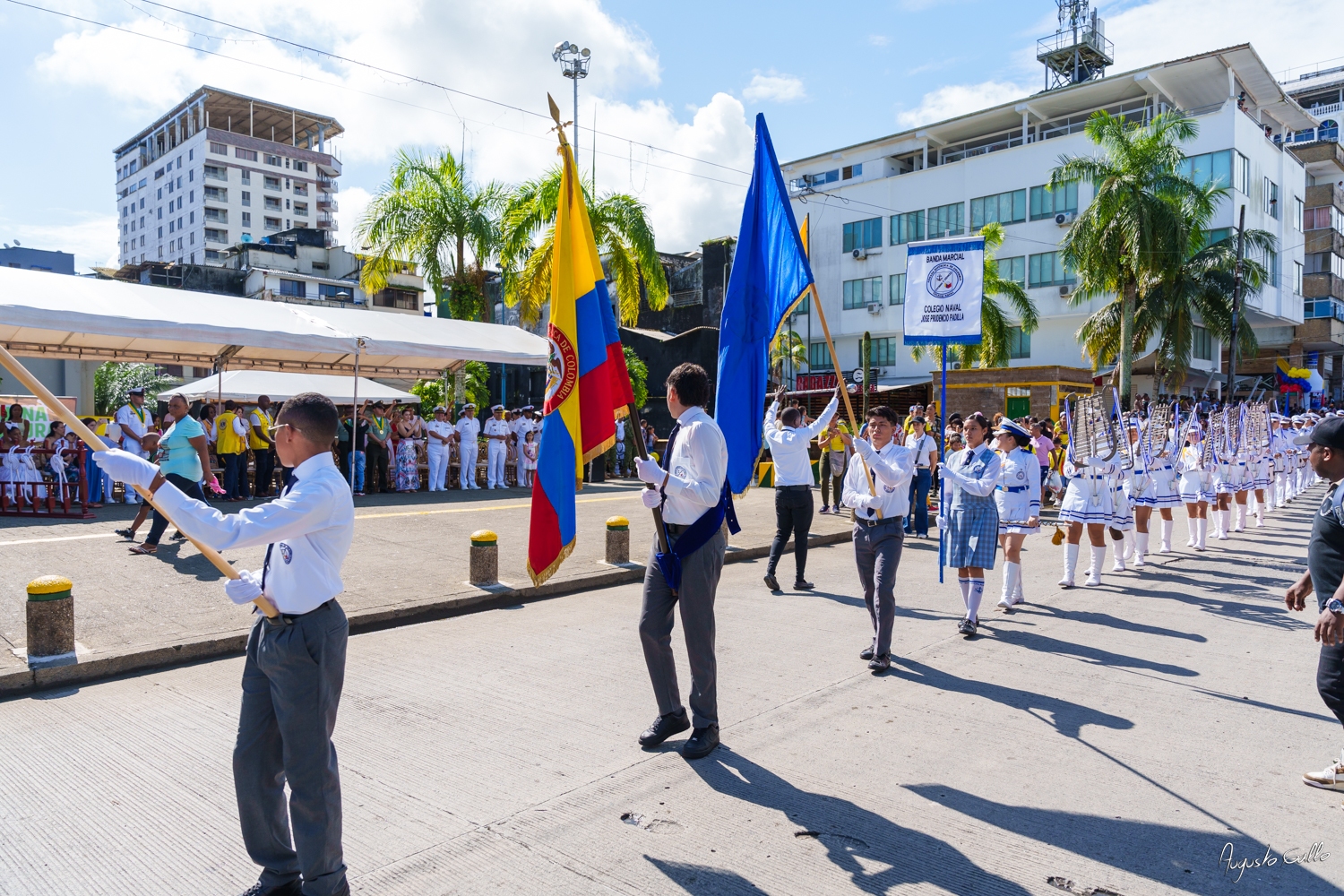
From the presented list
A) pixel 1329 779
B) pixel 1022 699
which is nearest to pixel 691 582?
pixel 1022 699

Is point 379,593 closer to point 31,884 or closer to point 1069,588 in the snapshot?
point 31,884

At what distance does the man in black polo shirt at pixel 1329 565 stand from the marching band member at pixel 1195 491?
993 cm

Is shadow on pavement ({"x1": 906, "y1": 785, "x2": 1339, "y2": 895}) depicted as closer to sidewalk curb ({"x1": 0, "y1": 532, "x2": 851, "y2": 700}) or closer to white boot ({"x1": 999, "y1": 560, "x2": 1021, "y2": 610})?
white boot ({"x1": 999, "y1": 560, "x2": 1021, "y2": 610})

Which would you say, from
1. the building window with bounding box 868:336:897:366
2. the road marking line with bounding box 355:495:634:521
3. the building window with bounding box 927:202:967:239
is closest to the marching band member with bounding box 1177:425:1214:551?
the road marking line with bounding box 355:495:634:521

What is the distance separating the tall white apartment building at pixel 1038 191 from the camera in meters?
38.2

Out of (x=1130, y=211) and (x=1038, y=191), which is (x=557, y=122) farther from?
(x=1038, y=191)

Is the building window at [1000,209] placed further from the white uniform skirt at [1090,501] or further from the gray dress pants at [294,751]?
the gray dress pants at [294,751]

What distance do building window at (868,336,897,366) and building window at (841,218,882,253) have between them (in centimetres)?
490

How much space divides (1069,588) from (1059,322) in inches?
1308

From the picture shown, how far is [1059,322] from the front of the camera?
131 ft

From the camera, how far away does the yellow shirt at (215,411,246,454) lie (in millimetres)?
14977

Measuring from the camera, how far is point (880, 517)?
277 inches

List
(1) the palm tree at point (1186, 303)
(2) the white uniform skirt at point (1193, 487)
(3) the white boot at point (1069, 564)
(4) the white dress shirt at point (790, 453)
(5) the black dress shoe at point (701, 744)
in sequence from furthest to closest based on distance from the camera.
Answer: (1) the palm tree at point (1186, 303)
(2) the white uniform skirt at point (1193, 487)
(3) the white boot at point (1069, 564)
(4) the white dress shirt at point (790, 453)
(5) the black dress shoe at point (701, 744)

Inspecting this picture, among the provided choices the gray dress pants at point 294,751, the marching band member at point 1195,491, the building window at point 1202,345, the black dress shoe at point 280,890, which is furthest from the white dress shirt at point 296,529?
the building window at point 1202,345
